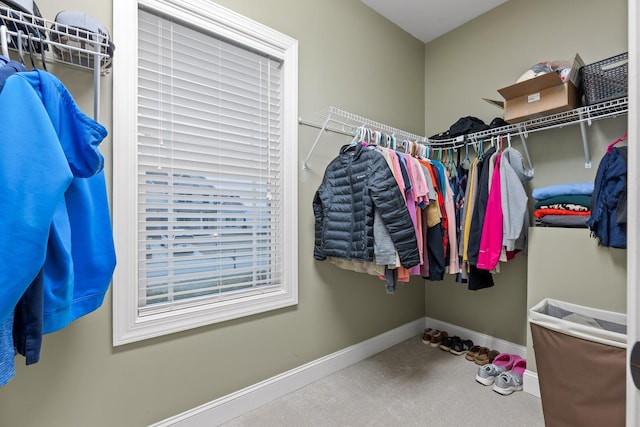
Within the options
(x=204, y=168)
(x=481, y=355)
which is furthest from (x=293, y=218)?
(x=481, y=355)

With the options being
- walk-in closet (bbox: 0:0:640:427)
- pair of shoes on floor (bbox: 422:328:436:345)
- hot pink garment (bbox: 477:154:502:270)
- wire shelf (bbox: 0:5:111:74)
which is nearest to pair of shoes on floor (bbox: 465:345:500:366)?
walk-in closet (bbox: 0:0:640:427)

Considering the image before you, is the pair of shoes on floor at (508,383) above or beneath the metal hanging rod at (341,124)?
beneath

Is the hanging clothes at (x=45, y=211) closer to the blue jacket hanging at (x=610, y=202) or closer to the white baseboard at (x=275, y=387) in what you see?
the white baseboard at (x=275, y=387)

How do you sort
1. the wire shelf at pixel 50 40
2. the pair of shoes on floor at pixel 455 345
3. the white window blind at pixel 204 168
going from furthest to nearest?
the pair of shoes on floor at pixel 455 345 → the white window blind at pixel 204 168 → the wire shelf at pixel 50 40

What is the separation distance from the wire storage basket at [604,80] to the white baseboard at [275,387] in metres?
2.19

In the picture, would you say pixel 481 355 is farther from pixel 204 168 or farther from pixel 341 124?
pixel 204 168

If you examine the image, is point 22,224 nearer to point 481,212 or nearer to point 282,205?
point 282,205

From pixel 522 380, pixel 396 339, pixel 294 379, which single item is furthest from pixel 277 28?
pixel 522 380

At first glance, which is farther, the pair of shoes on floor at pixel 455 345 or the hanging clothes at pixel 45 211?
the pair of shoes on floor at pixel 455 345

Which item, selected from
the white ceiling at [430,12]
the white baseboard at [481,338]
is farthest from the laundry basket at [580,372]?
the white ceiling at [430,12]

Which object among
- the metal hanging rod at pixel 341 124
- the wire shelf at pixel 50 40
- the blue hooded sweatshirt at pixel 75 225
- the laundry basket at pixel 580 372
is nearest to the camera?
the blue hooded sweatshirt at pixel 75 225

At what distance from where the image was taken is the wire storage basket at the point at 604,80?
5.40 ft

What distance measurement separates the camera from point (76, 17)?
1.05 metres

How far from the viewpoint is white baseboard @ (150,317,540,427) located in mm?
1560
